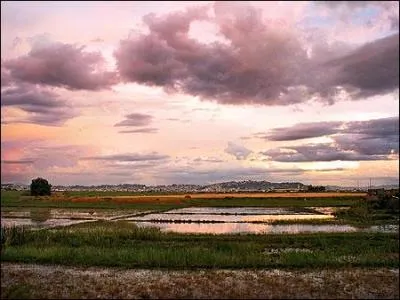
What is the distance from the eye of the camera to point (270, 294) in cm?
1458

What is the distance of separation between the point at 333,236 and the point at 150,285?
14356 mm

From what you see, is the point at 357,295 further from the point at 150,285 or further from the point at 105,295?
the point at 105,295

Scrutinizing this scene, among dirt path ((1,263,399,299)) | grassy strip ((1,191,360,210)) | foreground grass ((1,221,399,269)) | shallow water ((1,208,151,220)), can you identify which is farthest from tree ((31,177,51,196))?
dirt path ((1,263,399,299))

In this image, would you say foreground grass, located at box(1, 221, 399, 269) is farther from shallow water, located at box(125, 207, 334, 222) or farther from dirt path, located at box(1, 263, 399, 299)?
shallow water, located at box(125, 207, 334, 222)

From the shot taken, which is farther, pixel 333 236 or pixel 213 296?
pixel 333 236

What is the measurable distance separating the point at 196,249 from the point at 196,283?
5367mm

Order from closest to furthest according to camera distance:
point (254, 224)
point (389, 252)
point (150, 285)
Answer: point (150, 285), point (389, 252), point (254, 224)

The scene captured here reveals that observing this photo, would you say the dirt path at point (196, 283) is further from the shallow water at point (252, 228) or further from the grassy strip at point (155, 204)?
the grassy strip at point (155, 204)

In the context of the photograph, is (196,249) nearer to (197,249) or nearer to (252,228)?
(197,249)

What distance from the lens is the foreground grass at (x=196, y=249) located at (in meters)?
19.0

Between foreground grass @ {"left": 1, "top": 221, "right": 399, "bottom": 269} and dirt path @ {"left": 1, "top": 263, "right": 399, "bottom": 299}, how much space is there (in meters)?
1.18

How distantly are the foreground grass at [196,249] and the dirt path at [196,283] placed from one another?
46.4 inches

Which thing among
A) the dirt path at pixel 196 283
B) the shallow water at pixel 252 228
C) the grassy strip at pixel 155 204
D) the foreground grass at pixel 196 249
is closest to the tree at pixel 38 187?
the grassy strip at pixel 155 204

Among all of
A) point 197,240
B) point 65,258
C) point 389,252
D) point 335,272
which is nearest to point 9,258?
point 65,258
